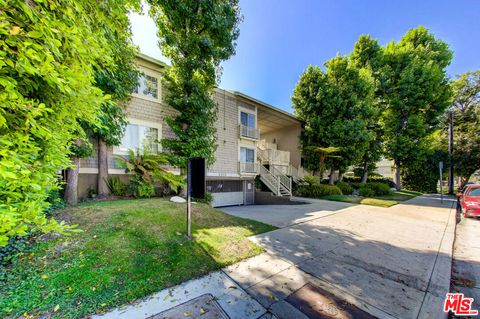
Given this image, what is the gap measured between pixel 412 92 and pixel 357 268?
69.3 feet

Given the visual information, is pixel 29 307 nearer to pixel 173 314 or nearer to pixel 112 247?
pixel 112 247

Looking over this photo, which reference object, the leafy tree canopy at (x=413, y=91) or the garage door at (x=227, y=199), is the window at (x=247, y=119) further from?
the leafy tree canopy at (x=413, y=91)

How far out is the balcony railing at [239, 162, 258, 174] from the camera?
13.2 meters

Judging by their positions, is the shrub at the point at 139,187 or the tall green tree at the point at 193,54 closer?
the shrub at the point at 139,187

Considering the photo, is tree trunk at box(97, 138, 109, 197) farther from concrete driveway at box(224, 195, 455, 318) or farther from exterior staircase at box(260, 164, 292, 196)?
exterior staircase at box(260, 164, 292, 196)

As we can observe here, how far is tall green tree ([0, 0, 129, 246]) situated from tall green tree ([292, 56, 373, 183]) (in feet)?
50.6

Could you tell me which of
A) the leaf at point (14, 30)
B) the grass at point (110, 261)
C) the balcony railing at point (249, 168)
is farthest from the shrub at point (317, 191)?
the leaf at point (14, 30)

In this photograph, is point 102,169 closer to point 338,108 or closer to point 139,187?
point 139,187

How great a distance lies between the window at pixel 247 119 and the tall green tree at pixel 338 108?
538 cm

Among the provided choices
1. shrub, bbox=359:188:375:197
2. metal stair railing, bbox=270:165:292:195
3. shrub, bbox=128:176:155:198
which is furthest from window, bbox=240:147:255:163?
shrub, bbox=359:188:375:197

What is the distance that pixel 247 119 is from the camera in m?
13.8

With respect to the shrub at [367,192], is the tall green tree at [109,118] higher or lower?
higher

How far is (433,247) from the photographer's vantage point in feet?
15.7

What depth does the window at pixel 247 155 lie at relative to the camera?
44.7 feet
